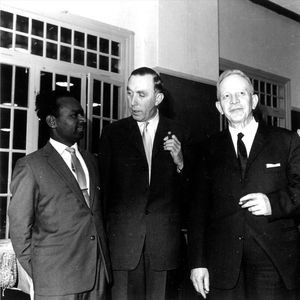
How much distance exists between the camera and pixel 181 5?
17.1ft

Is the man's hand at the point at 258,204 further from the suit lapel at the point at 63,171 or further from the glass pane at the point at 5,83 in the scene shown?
the glass pane at the point at 5,83

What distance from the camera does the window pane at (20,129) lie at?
417cm

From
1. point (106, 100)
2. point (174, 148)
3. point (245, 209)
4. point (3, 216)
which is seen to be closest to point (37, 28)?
point (106, 100)

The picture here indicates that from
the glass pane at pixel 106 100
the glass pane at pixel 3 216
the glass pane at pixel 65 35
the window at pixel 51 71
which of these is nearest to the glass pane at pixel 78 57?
the window at pixel 51 71

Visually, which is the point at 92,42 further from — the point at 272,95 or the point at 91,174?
the point at 272,95

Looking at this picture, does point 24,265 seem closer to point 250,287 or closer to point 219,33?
point 250,287

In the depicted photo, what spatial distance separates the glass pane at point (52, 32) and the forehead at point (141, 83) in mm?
2253

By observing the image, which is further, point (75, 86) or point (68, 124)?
point (75, 86)

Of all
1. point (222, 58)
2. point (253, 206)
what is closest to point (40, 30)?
point (222, 58)

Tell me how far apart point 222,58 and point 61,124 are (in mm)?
4350

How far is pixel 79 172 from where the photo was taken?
2.26 meters

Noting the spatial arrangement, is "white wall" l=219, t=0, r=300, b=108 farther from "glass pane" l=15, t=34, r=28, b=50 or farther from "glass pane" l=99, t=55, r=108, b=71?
"glass pane" l=15, t=34, r=28, b=50

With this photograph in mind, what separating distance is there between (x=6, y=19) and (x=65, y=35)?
69 centimetres

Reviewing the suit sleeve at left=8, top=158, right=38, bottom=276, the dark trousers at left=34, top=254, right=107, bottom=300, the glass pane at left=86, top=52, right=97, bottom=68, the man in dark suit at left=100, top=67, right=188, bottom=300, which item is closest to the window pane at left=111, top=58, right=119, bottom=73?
the glass pane at left=86, top=52, right=97, bottom=68
